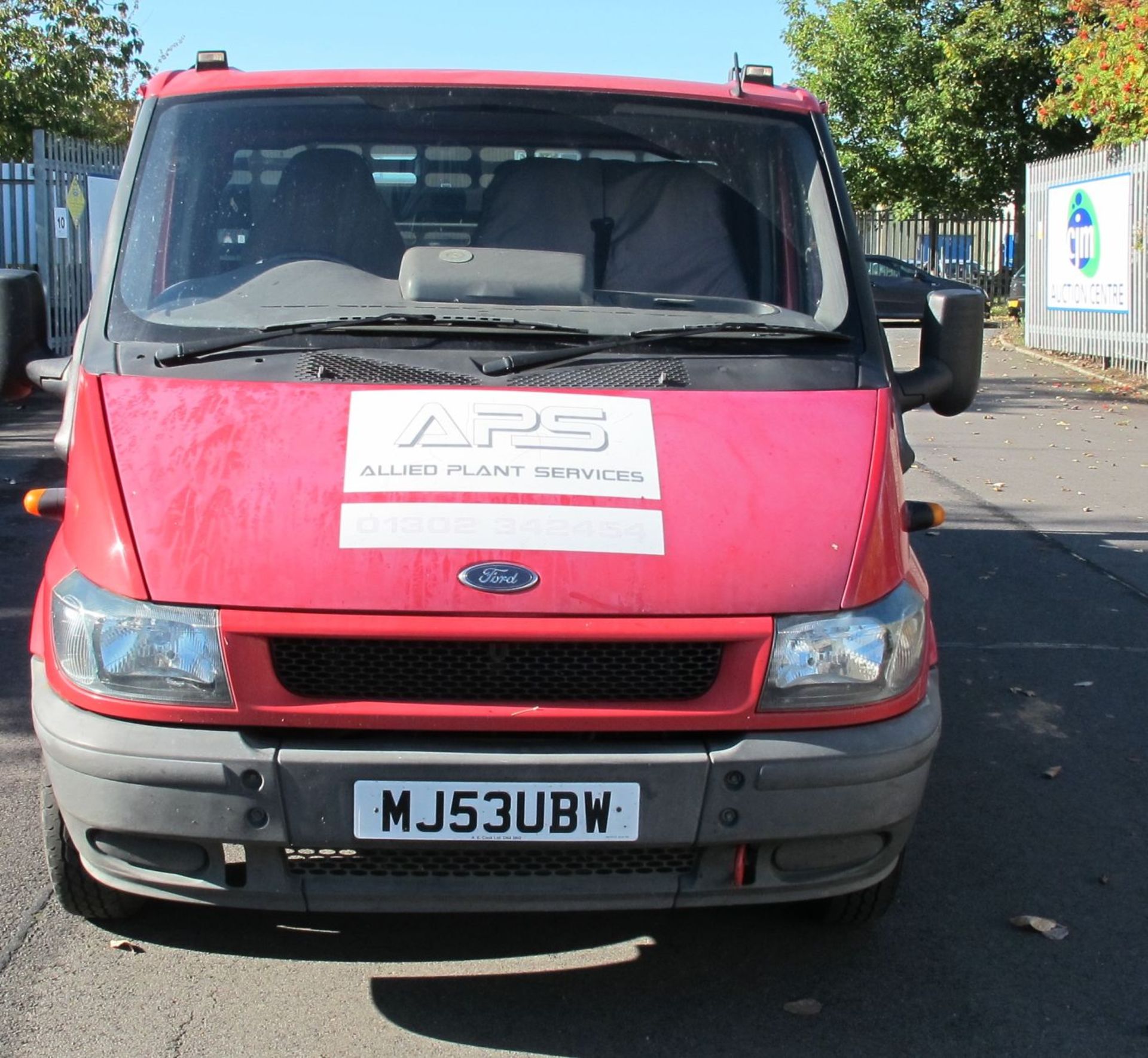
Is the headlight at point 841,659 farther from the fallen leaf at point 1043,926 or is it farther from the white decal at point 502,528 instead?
the fallen leaf at point 1043,926

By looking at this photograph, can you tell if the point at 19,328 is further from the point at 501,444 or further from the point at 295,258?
the point at 501,444

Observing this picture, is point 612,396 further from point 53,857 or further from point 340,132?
A: point 53,857

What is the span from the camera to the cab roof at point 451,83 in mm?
4293

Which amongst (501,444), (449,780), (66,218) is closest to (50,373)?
(501,444)

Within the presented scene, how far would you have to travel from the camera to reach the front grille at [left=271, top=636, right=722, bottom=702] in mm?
3035

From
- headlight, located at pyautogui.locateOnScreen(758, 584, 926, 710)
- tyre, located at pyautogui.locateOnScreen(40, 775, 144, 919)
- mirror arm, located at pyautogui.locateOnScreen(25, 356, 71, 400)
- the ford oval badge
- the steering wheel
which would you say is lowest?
tyre, located at pyautogui.locateOnScreen(40, 775, 144, 919)

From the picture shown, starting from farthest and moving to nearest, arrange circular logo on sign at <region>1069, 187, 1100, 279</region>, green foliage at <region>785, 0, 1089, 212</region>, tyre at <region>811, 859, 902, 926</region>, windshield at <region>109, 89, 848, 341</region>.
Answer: green foliage at <region>785, 0, 1089, 212</region> → circular logo on sign at <region>1069, 187, 1100, 279</region> → windshield at <region>109, 89, 848, 341</region> → tyre at <region>811, 859, 902, 926</region>

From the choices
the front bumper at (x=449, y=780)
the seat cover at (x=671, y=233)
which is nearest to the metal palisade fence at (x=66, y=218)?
the seat cover at (x=671, y=233)

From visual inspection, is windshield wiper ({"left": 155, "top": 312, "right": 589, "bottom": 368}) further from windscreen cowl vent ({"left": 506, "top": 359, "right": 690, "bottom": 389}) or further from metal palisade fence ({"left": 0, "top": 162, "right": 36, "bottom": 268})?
metal palisade fence ({"left": 0, "top": 162, "right": 36, "bottom": 268})

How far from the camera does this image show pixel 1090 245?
18.5 metres

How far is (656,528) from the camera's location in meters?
3.17

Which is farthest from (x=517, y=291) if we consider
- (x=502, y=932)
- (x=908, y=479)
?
(x=908, y=479)

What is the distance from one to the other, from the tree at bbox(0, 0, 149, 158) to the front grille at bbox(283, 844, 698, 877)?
69.2ft

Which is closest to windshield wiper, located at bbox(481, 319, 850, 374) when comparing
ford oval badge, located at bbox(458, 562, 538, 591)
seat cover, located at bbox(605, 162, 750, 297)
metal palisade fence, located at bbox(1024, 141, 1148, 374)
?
seat cover, located at bbox(605, 162, 750, 297)
